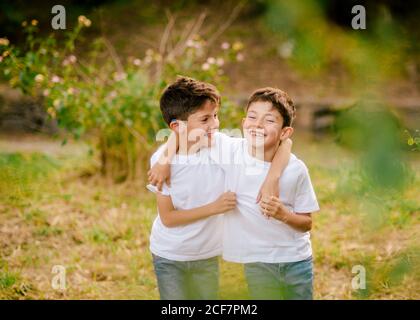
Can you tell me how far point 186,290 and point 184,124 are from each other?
1.65 feet

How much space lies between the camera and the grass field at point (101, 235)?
3023mm

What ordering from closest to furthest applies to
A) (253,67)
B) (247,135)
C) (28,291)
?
1. (247,135)
2. (28,291)
3. (253,67)

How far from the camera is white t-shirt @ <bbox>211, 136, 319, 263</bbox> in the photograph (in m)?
1.92

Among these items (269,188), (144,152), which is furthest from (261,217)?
(144,152)

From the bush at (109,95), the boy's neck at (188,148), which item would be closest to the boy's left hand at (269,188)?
the boy's neck at (188,148)

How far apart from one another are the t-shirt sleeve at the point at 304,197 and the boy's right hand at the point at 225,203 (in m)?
0.20

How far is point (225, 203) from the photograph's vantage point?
1.88m

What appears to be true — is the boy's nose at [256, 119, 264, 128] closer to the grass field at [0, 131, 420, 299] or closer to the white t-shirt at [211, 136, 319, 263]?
the white t-shirt at [211, 136, 319, 263]

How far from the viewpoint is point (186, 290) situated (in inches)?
77.2

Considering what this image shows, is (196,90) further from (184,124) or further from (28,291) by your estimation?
(28,291)

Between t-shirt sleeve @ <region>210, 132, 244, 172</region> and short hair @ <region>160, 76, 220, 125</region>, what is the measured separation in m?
0.13

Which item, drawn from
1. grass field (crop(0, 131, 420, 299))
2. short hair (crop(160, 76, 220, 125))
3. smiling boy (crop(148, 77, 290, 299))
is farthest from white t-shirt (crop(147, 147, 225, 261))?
grass field (crop(0, 131, 420, 299))

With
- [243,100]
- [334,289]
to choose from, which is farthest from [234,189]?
[243,100]

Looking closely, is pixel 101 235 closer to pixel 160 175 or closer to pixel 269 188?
pixel 160 175
